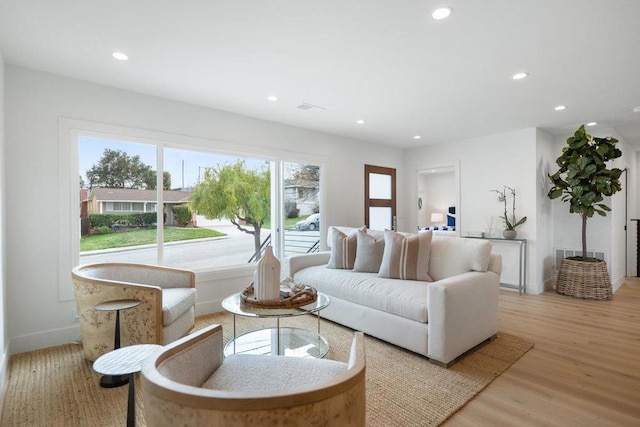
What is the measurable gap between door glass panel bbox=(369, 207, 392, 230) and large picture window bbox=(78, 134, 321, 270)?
1217 millimetres

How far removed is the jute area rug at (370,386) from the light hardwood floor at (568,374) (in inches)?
4.5

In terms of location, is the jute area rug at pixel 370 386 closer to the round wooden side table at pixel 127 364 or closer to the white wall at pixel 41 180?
the white wall at pixel 41 180

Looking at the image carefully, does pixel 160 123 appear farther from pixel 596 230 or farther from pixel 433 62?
pixel 596 230

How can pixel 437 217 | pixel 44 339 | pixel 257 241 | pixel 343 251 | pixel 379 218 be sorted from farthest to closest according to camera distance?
pixel 437 217 → pixel 379 218 → pixel 257 241 → pixel 343 251 → pixel 44 339

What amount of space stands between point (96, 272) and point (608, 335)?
466cm

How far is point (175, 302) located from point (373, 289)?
167 cm

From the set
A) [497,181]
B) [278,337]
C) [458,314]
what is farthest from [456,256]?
[497,181]

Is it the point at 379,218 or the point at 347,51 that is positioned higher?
the point at 347,51

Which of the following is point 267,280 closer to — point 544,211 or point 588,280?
point 588,280

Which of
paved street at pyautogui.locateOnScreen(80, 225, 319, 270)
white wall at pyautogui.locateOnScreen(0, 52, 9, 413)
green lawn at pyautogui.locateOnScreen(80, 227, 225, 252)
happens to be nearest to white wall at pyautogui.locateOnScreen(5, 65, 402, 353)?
white wall at pyautogui.locateOnScreen(0, 52, 9, 413)

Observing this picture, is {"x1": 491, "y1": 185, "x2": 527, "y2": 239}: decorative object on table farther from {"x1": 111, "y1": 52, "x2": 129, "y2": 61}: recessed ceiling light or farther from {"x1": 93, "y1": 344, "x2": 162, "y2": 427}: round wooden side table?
{"x1": 111, "y1": 52, "x2": 129, "y2": 61}: recessed ceiling light

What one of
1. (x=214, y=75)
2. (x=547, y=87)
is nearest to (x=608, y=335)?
(x=547, y=87)

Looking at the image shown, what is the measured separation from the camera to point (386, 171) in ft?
19.6

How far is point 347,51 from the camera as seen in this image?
8.02 ft
